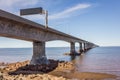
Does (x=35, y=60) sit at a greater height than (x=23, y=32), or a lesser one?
lesser

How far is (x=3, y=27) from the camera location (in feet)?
93.3

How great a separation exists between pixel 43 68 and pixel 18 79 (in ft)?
44.1

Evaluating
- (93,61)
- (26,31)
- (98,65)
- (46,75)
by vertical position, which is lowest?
(46,75)

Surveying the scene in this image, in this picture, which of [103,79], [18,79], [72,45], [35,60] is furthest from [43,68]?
[72,45]

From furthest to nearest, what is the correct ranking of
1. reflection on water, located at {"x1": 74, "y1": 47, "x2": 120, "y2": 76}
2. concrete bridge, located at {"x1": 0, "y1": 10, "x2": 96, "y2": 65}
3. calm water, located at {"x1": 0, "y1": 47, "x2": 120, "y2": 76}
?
calm water, located at {"x1": 0, "y1": 47, "x2": 120, "y2": 76}
reflection on water, located at {"x1": 74, "y1": 47, "x2": 120, "y2": 76}
concrete bridge, located at {"x1": 0, "y1": 10, "x2": 96, "y2": 65}

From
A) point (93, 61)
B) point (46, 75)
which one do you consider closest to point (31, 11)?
point (46, 75)

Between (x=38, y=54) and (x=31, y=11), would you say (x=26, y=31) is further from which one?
(x=31, y=11)

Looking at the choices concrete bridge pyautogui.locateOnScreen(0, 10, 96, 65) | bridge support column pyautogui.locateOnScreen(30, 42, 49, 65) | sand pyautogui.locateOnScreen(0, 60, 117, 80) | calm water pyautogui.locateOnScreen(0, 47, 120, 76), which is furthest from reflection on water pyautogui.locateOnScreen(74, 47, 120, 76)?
concrete bridge pyautogui.locateOnScreen(0, 10, 96, 65)

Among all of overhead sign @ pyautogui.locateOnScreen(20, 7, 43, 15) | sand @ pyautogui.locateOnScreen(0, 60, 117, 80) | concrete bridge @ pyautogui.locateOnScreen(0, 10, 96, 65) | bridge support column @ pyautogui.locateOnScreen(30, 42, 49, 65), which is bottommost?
sand @ pyautogui.locateOnScreen(0, 60, 117, 80)

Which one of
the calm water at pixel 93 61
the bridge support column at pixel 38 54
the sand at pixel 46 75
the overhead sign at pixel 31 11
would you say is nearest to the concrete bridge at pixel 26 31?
the bridge support column at pixel 38 54

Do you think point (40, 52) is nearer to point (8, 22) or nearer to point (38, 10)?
point (38, 10)

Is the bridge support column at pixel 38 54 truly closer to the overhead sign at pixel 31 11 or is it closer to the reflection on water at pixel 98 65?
the overhead sign at pixel 31 11

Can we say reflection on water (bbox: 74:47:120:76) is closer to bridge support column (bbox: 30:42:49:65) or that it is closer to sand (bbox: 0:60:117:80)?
sand (bbox: 0:60:117:80)

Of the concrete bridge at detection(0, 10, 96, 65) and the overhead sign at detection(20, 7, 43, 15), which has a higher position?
the overhead sign at detection(20, 7, 43, 15)
